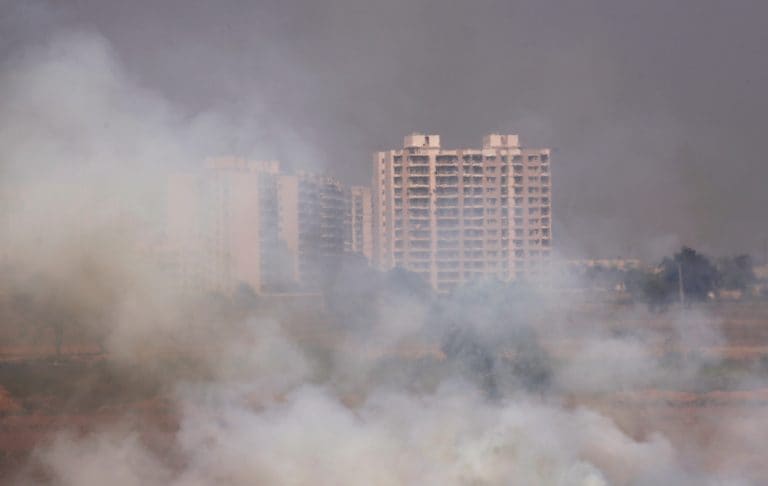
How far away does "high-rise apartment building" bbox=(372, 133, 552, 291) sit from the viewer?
62.4 m

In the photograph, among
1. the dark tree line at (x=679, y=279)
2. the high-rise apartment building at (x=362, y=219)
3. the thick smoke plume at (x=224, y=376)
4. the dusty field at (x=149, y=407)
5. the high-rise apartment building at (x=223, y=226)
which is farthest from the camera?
the high-rise apartment building at (x=362, y=219)

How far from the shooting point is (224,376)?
1247 inches

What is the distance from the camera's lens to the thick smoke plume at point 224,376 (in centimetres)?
2794

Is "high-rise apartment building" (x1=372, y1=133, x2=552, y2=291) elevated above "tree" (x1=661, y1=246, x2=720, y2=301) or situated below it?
above

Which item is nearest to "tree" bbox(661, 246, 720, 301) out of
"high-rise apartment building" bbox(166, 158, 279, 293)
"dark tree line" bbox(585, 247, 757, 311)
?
"dark tree line" bbox(585, 247, 757, 311)

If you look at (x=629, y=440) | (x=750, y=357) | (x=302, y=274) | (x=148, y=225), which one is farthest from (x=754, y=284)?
(x=148, y=225)

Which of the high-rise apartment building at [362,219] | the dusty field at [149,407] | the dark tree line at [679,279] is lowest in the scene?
the dusty field at [149,407]

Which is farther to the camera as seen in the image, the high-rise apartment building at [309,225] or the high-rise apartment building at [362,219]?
the high-rise apartment building at [362,219]

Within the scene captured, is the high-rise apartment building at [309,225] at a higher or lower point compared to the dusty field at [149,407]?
higher

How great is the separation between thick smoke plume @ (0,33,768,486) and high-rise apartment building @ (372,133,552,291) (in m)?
23.8

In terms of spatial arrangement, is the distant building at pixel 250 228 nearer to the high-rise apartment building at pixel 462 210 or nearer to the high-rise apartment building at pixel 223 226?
the high-rise apartment building at pixel 223 226

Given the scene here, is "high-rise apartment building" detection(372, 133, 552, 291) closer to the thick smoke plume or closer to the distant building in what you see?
the distant building

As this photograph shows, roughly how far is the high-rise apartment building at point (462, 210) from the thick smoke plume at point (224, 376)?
23764 millimetres

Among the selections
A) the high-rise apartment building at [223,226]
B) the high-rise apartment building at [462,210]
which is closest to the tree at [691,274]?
the high-rise apartment building at [462,210]
